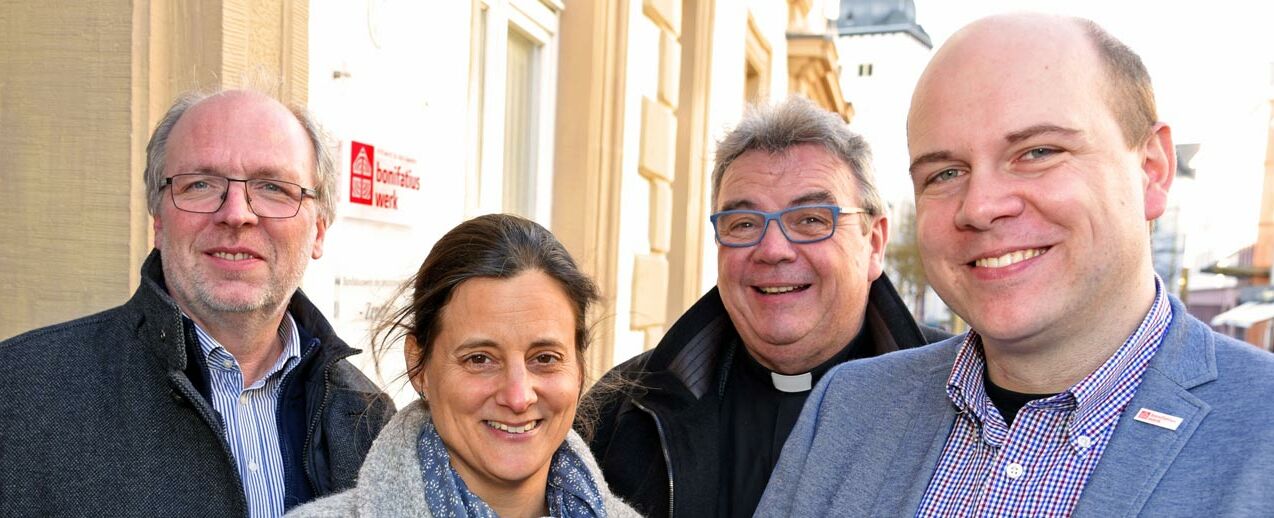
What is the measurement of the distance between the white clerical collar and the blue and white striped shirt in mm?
1312

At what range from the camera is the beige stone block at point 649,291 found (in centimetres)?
729

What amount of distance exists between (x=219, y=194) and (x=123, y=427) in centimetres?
55

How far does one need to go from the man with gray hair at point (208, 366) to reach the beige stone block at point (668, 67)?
5057 millimetres

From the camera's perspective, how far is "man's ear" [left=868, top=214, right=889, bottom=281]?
10.3 feet

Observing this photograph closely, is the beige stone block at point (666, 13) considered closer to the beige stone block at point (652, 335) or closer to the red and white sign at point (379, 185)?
the beige stone block at point (652, 335)

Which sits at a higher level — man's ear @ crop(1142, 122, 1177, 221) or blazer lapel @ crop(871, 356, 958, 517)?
man's ear @ crop(1142, 122, 1177, 221)

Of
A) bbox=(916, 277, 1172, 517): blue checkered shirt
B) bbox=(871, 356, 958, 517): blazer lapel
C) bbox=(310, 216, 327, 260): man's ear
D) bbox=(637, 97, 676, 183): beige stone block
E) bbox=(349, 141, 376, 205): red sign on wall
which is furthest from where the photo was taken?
bbox=(637, 97, 676, 183): beige stone block

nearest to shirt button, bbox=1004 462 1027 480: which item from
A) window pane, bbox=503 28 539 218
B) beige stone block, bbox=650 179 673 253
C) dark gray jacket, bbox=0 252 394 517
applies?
dark gray jacket, bbox=0 252 394 517

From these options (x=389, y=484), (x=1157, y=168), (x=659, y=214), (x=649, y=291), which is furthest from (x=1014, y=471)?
(x=659, y=214)

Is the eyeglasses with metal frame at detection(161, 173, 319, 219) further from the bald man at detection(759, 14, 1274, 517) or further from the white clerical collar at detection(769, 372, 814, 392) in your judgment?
the bald man at detection(759, 14, 1274, 517)

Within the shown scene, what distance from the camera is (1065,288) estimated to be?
1.66m

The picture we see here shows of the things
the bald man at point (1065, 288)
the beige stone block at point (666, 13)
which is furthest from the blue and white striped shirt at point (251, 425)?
the beige stone block at point (666, 13)

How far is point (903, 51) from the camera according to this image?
237ft

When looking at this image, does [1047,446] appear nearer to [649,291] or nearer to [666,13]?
[649,291]
